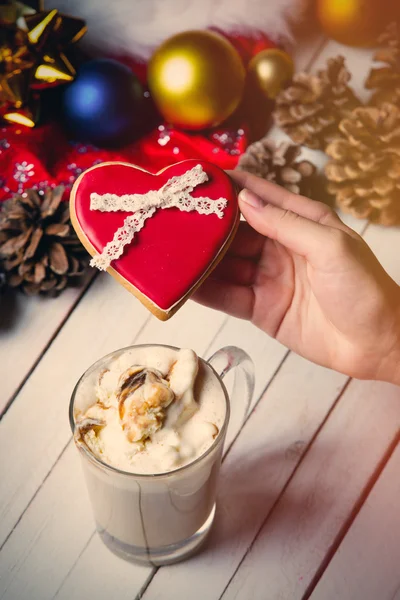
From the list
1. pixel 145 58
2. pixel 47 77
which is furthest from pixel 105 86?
pixel 145 58

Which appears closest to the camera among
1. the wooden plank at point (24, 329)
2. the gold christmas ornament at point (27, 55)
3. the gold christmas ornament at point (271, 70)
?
the wooden plank at point (24, 329)

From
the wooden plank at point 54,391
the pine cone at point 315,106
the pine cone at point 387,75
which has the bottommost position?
the wooden plank at point 54,391

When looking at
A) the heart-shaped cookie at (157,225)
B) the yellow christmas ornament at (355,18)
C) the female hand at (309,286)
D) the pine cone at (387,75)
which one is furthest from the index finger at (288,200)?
the yellow christmas ornament at (355,18)

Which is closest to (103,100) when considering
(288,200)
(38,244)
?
(38,244)

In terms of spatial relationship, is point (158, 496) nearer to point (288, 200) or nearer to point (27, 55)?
point (288, 200)

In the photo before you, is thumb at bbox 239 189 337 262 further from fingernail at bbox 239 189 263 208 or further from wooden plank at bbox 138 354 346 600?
wooden plank at bbox 138 354 346 600

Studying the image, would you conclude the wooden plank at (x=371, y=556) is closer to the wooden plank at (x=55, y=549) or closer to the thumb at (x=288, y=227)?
the wooden plank at (x=55, y=549)

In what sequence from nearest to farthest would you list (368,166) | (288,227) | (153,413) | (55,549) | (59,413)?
1. (153,413)
2. (288,227)
3. (55,549)
4. (59,413)
5. (368,166)
